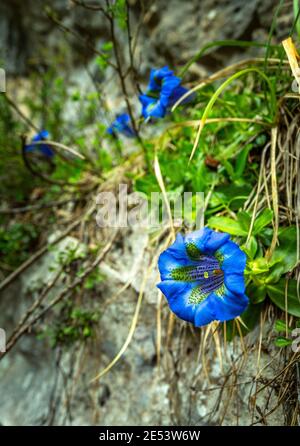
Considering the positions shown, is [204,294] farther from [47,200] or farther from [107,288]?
[47,200]

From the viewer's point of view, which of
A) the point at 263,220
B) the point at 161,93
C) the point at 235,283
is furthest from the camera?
the point at 161,93

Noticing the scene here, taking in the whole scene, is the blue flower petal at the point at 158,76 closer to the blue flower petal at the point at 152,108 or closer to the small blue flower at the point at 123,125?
the blue flower petal at the point at 152,108

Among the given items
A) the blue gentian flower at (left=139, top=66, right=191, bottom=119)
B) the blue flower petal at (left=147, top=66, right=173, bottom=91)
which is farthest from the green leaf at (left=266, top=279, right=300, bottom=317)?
the blue flower petal at (left=147, top=66, right=173, bottom=91)

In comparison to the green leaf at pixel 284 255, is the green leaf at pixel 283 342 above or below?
below

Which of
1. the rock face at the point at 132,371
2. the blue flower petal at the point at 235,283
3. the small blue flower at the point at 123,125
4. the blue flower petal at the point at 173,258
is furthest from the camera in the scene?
the small blue flower at the point at 123,125

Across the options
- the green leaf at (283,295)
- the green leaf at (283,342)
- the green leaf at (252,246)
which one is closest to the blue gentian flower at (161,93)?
the green leaf at (252,246)

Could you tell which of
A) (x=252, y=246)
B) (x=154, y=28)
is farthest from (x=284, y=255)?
(x=154, y=28)

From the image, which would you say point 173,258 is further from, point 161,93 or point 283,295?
point 161,93
